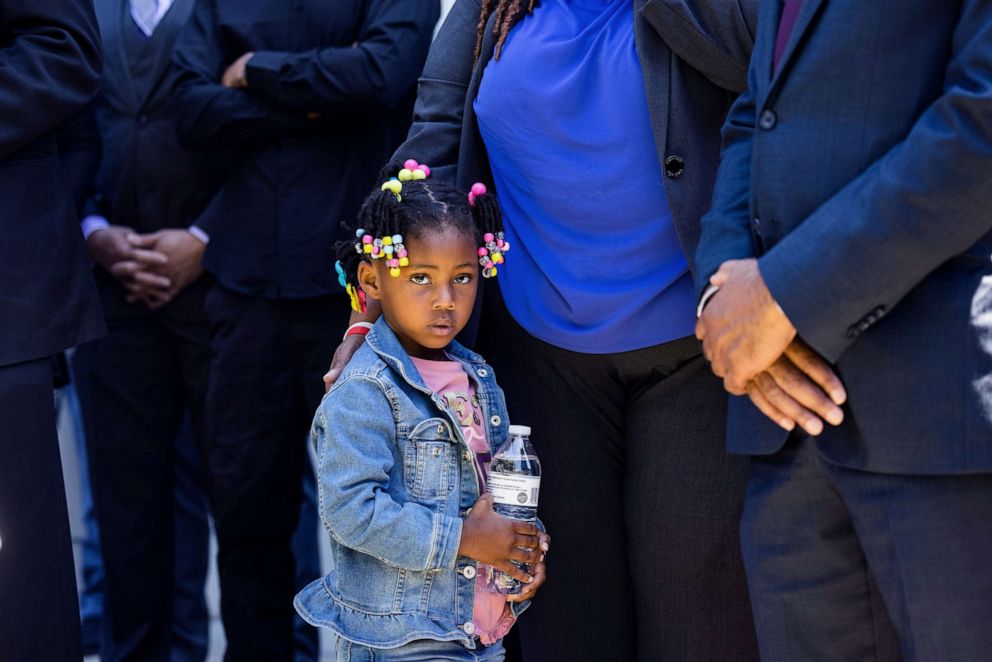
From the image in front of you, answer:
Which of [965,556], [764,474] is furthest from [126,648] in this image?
[965,556]

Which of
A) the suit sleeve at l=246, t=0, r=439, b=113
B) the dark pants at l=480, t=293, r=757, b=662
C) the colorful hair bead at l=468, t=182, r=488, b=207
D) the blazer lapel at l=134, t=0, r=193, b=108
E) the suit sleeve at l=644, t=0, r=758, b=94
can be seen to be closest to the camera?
the suit sleeve at l=644, t=0, r=758, b=94

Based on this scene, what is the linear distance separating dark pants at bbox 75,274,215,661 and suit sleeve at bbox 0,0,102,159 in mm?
1371

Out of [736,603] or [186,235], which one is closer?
[736,603]

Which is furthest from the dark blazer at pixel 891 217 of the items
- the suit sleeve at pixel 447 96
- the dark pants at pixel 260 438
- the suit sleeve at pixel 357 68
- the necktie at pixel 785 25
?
the dark pants at pixel 260 438

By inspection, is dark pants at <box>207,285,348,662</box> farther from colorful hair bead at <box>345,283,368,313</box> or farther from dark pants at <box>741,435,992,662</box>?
dark pants at <box>741,435,992,662</box>

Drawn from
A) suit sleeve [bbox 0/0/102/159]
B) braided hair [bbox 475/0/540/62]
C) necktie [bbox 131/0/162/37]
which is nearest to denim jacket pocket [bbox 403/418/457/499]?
braided hair [bbox 475/0/540/62]

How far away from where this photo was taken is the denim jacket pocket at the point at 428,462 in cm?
270

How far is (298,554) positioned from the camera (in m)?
4.73

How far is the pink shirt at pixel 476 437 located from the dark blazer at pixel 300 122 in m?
1.31

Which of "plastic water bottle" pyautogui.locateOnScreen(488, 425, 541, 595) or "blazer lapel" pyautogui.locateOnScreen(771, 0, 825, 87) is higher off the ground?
"blazer lapel" pyautogui.locateOnScreen(771, 0, 825, 87)

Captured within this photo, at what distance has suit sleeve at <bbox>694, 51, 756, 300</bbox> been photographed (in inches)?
91.2

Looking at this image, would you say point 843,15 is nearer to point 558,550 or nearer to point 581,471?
point 581,471

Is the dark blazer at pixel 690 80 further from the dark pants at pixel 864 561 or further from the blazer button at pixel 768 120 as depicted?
the dark pants at pixel 864 561

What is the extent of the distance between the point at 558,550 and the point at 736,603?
41 centimetres
